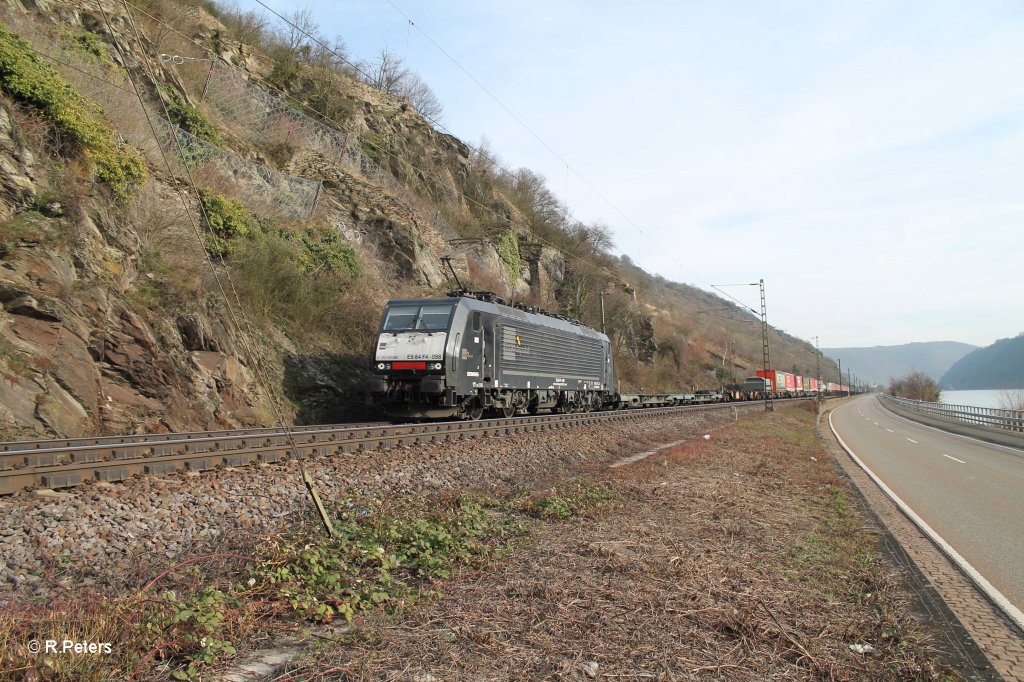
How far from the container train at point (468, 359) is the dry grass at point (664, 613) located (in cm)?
907

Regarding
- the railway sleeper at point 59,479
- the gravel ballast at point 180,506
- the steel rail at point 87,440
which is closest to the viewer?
the gravel ballast at point 180,506

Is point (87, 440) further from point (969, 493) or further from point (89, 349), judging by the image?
point (969, 493)

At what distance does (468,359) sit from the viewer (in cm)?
1669

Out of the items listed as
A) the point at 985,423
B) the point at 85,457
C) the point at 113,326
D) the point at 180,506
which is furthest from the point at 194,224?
the point at 985,423

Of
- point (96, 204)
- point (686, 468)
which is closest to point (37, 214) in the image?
point (96, 204)

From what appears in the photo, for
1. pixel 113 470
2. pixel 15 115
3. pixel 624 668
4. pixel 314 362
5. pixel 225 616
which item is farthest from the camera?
pixel 314 362

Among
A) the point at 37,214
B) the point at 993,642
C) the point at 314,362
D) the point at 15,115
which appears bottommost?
the point at 993,642

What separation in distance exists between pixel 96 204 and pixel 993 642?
1711cm

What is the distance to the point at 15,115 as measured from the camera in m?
13.5

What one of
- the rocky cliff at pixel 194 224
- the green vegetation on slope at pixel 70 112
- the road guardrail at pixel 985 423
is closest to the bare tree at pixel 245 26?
the rocky cliff at pixel 194 224

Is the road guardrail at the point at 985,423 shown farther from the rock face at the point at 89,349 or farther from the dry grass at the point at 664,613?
the rock face at the point at 89,349

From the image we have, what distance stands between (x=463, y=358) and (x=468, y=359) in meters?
0.29

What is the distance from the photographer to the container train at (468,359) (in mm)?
15945

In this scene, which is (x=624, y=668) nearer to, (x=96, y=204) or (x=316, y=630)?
(x=316, y=630)
